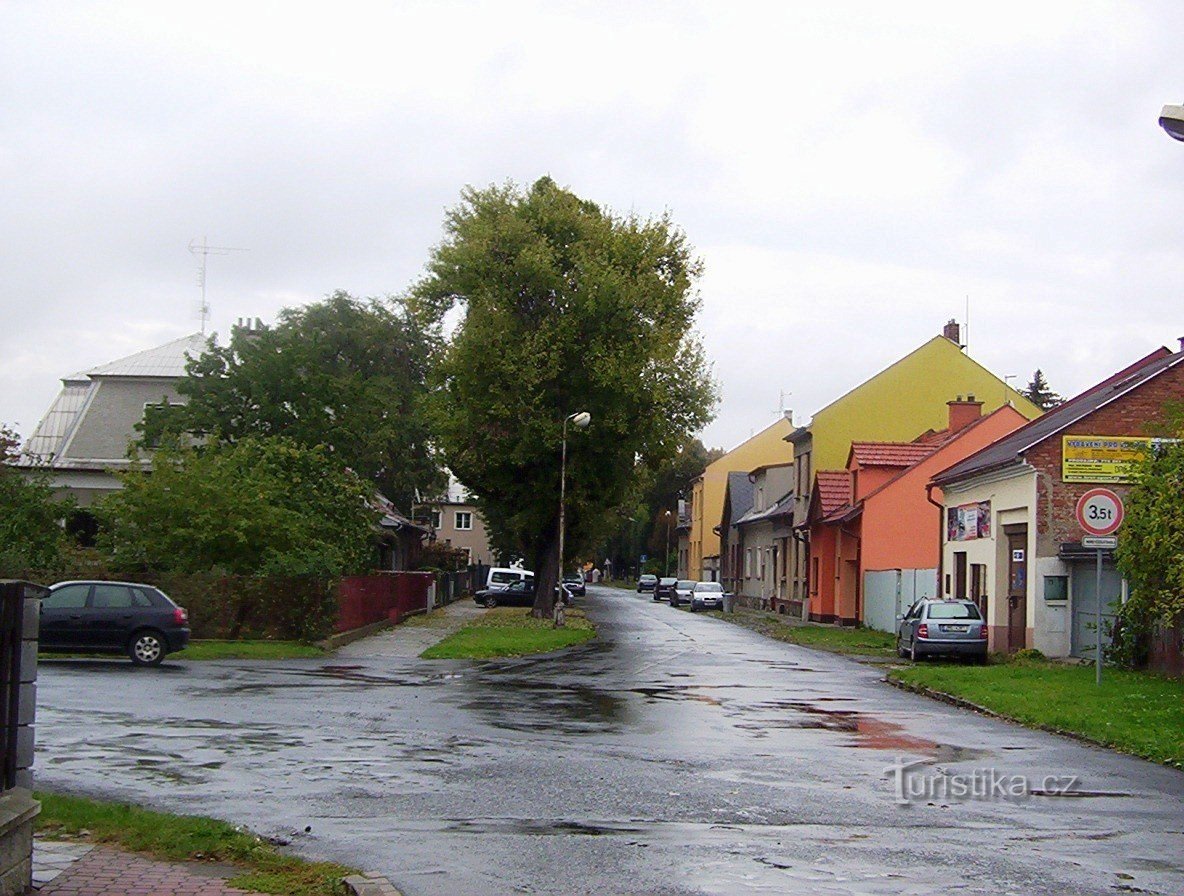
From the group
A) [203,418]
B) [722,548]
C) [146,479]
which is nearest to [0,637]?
[146,479]

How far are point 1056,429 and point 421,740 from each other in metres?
21.7

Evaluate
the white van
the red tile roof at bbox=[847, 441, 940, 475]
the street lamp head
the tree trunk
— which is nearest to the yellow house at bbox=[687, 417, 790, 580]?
the white van

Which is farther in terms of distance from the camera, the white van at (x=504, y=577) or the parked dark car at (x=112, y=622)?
the white van at (x=504, y=577)

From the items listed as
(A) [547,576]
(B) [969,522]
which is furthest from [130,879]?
(A) [547,576]

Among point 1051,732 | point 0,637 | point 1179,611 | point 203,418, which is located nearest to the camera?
point 0,637

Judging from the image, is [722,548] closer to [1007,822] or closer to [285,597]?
[285,597]

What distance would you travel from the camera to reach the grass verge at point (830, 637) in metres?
39.1

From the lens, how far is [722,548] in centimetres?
9288

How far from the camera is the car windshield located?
108ft

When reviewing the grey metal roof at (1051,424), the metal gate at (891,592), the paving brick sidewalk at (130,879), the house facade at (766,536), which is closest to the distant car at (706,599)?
the house facade at (766,536)

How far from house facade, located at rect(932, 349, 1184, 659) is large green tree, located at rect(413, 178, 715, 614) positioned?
527 inches

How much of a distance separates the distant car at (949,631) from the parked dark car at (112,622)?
1663 cm

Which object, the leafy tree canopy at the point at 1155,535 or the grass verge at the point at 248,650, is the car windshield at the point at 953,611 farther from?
the grass verge at the point at 248,650

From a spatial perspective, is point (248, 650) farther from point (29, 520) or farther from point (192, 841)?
point (192, 841)
